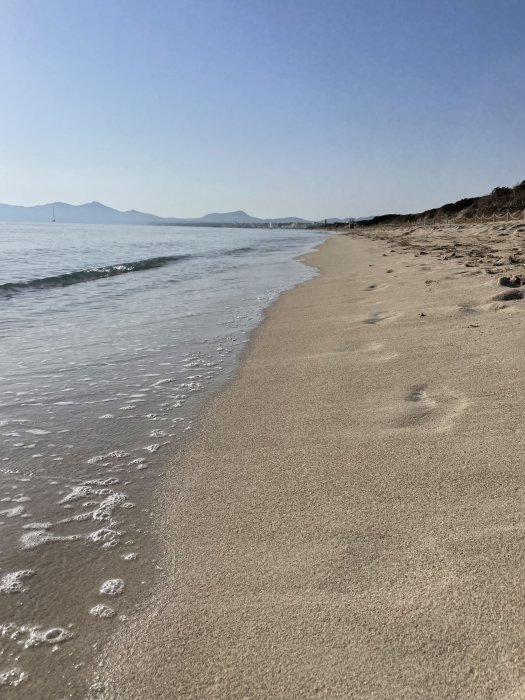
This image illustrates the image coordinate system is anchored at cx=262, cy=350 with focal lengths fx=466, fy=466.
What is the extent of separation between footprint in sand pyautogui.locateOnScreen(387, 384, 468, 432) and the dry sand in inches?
0.5

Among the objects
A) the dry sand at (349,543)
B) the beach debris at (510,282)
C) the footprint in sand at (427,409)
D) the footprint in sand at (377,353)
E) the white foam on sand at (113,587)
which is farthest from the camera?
the beach debris at (510,282)

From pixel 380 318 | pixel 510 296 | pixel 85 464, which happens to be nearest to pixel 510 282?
pixel 510 296

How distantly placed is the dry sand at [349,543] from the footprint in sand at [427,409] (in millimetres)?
14

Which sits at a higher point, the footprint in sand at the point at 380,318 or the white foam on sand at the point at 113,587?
the footprint in sand at the point at 380,318

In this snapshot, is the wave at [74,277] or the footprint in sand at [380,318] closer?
the footprint in sand at [380,318]

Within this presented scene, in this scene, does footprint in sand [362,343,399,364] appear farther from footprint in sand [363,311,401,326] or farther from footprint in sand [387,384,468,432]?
footprint in sand [363,311,401,326]

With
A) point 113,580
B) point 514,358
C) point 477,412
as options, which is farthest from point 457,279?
point 113,580

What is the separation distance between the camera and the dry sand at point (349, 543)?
1.17 meters

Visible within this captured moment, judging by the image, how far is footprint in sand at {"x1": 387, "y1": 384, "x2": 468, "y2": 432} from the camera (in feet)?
8.07

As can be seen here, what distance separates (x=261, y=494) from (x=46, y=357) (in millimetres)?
3370

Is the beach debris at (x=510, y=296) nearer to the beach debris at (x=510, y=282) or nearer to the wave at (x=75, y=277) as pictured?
the beach debris at (x=510, y=282)

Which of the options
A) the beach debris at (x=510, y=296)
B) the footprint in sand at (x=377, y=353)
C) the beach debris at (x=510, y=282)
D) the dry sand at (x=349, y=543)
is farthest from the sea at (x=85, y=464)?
the beach debris at (x=510, y=282)

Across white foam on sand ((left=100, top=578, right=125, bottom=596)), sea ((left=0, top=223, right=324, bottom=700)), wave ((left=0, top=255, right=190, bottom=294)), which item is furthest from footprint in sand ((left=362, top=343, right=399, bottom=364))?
wave ((left=0, top=255, right=190, bottom=294))

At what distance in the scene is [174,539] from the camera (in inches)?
71.8
